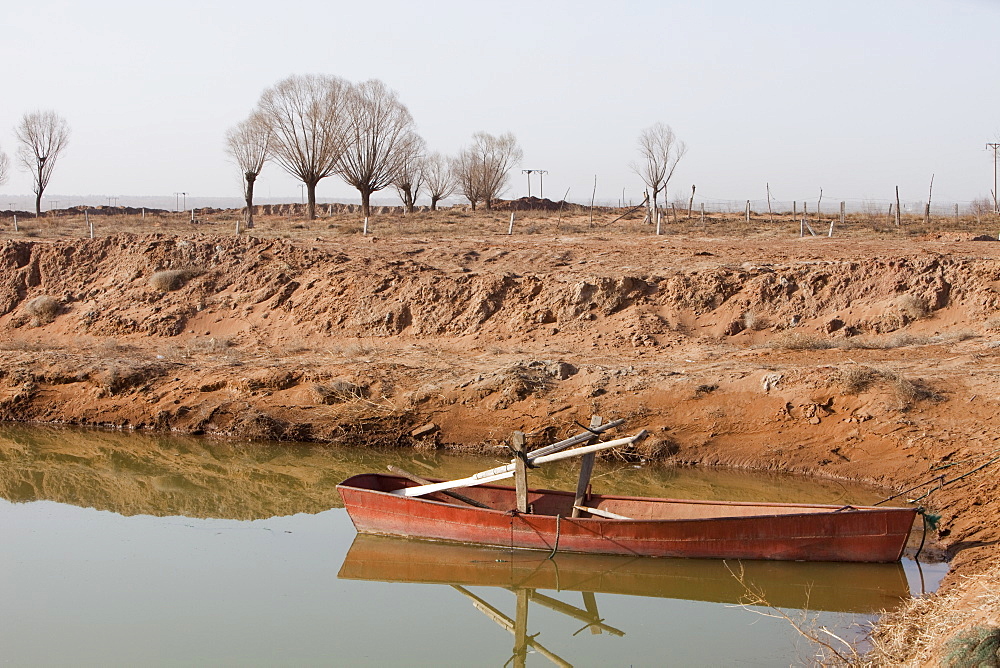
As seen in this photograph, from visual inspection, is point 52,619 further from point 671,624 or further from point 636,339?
point 636,339

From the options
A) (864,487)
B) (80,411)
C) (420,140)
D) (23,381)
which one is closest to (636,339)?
(864,487)

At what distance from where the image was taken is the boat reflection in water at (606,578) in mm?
9602

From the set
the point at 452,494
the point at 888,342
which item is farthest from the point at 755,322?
the point at 452,494

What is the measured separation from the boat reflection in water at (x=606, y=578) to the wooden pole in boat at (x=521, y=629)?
0.4 inches

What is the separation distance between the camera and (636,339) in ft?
65.8

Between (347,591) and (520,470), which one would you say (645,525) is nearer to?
(520,470)

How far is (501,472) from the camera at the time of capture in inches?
422

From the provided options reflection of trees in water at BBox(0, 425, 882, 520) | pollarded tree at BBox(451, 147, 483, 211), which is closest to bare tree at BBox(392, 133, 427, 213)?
pollarded tree at BBox(451, 147, 483, 211)

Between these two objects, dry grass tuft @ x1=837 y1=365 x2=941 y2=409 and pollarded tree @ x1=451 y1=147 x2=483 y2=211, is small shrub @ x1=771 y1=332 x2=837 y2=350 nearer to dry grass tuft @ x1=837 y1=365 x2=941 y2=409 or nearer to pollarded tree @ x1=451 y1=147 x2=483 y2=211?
dry grass tuft @ x1=837 y1=365 x2=941 y2=409

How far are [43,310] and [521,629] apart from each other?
21.1m

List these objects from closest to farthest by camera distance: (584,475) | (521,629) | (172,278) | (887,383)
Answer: (521,629)
(584,475)
(887,383)
(172,278)

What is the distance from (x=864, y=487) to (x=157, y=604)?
906 centimetres

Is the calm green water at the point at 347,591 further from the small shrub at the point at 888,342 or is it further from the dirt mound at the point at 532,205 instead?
the dirt mound at the point at 532,205

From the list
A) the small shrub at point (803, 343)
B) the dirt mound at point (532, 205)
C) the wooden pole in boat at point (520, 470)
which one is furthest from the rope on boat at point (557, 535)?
the dirt mound at point (532, 205)
